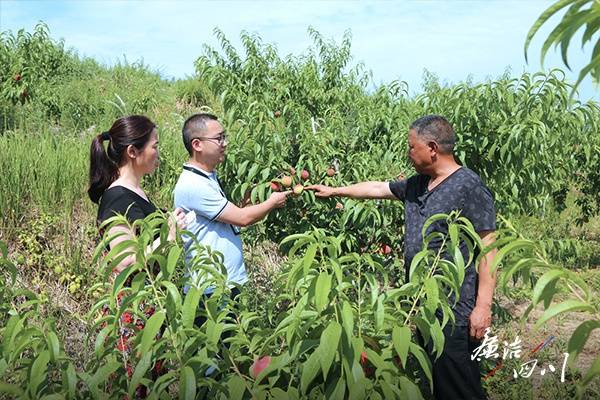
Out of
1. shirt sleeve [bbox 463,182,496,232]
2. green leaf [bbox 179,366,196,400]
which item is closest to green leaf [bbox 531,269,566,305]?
green leaf [bbox 179,366,196,400]

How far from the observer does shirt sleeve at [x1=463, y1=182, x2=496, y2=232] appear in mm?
2463

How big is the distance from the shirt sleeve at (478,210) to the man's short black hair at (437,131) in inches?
8.1

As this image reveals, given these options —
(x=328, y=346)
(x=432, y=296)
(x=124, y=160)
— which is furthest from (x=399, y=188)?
(x=328, y=346)

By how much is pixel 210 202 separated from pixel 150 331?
58.1 inches

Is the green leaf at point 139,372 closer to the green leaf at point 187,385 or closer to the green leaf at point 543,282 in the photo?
the green leaf at point 187,385

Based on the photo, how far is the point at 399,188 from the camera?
291cm

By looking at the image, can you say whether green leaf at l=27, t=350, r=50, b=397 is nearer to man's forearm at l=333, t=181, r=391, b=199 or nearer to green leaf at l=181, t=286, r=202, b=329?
green leaf at l=181, t=286, r=202, b=329

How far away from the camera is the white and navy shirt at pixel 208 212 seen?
8.65ft

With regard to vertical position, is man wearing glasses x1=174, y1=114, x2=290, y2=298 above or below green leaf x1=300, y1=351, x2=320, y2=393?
above

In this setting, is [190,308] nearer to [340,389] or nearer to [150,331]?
[150,331]

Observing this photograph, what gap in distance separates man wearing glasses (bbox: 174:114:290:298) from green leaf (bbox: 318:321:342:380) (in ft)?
5.22

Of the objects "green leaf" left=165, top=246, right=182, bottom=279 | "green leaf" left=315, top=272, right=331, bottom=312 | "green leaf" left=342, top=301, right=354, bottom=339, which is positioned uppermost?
"green leaf" left=165, top=246, right=182, bottom=279

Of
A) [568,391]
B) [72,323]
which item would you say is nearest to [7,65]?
[72,323]

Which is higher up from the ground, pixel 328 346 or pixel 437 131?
pixel 437 131
